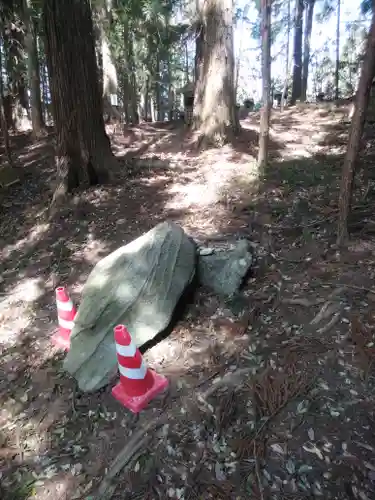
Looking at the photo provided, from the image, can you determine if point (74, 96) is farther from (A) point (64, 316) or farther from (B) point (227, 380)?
(B) point (227, 380)

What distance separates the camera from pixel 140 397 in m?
2.83

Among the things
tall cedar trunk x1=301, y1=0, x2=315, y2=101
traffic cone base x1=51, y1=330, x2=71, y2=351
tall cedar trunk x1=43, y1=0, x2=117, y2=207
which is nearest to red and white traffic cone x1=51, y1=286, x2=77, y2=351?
traffic cone base x1=51, y1=330, x2=71, y2=351

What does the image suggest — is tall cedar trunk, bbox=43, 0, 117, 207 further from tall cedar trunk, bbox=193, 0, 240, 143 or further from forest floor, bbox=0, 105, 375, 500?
tall cedar trunk, bbox=193, 0, 240, 143

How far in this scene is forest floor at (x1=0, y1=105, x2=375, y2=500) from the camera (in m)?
2.30

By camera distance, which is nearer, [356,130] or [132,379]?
[132,379]

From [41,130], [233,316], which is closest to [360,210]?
[233,316]

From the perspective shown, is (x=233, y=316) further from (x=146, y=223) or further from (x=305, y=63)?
(x=305, y=63)

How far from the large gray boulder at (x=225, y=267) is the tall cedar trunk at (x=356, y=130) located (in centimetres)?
109

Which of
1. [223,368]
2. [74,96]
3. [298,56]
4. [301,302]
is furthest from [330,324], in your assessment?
[298,56]

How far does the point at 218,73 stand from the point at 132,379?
6755 millimetres

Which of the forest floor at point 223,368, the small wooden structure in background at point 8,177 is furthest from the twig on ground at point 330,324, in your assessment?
the small wooden structure in background at point 8,177

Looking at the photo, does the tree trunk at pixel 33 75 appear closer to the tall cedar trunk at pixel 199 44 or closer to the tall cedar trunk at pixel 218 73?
the tall cedar trunk at pixel 199 44

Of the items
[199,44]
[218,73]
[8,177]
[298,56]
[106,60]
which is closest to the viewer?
[218,73]

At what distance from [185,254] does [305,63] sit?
A: 1835cm
